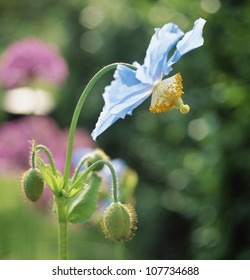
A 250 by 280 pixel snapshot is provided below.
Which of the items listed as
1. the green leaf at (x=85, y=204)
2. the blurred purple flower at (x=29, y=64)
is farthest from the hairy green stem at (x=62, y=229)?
the blurred purple flower at (x=29, y=64)

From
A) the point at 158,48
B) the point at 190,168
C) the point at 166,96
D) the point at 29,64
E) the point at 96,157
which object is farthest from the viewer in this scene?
the point at 29,64

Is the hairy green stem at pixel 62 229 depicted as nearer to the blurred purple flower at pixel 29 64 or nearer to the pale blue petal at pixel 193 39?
the pale blue petal at pixel 193 39

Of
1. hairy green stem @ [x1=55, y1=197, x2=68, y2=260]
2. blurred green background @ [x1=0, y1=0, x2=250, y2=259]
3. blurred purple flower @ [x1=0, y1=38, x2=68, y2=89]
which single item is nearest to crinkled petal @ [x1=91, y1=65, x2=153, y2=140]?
hairy green stem @ [x1=55, y1=197, x2=68, y2=260]

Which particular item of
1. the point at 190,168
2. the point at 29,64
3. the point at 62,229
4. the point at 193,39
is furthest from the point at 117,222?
the point at 29,64

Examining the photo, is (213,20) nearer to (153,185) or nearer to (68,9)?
(153,185)

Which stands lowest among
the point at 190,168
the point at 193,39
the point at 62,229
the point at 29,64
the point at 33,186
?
the point at 62,229

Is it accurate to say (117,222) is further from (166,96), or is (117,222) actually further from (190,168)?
(190,168)

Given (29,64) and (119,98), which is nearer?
(119,98)

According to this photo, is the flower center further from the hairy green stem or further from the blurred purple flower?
the blurred purple flower
